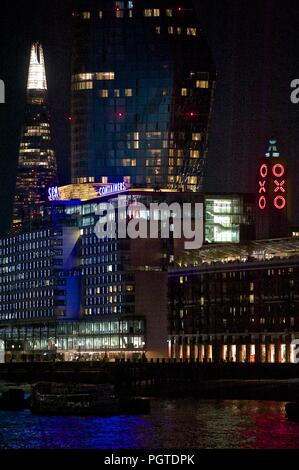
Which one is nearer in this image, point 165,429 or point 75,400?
point 165,429

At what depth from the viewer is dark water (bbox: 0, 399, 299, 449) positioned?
12638cm

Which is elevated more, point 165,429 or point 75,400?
point 165,429

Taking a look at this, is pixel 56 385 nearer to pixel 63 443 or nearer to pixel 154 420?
pixel 154 420

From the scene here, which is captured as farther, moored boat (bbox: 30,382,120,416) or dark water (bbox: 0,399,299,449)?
moored boat (bbox: 30,382,120,416)

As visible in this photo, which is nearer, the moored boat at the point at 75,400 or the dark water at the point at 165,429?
the dark water at the point at 165,429

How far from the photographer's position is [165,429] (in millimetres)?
136875

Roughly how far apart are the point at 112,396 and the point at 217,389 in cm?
2958

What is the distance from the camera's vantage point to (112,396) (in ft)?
524

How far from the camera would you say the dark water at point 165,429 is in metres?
126
